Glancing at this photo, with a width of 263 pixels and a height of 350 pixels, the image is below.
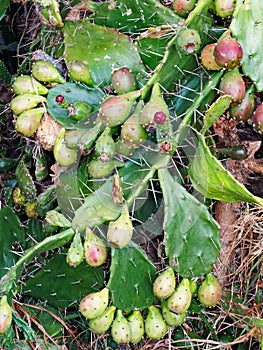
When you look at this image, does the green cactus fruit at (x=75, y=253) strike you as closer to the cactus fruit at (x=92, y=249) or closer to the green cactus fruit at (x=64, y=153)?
the cactus fruit at (x=92, y=249)

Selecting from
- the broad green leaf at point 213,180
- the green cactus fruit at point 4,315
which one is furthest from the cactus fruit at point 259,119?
the green cactus fruit at point 4,315

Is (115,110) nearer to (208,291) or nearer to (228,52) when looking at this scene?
(228,52)

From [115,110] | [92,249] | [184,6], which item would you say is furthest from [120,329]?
[184,6]

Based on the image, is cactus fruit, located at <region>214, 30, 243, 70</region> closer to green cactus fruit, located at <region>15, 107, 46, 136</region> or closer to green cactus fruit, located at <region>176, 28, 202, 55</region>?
green cactus fruit, located at <region>176, 28, 202, 55</region>

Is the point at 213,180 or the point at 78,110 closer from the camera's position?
the point at 213,180

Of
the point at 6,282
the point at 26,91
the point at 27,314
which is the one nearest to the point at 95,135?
the point at 26,91

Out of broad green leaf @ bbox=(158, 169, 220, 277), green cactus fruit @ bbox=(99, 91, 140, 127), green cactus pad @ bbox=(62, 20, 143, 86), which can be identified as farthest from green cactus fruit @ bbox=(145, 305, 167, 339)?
green cactus pad @ bbox=(62, 20, 143, 86)

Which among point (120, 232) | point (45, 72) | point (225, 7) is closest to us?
point (120, 232)

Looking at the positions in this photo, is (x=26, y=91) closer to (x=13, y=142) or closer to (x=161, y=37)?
(x=161, y=37)
